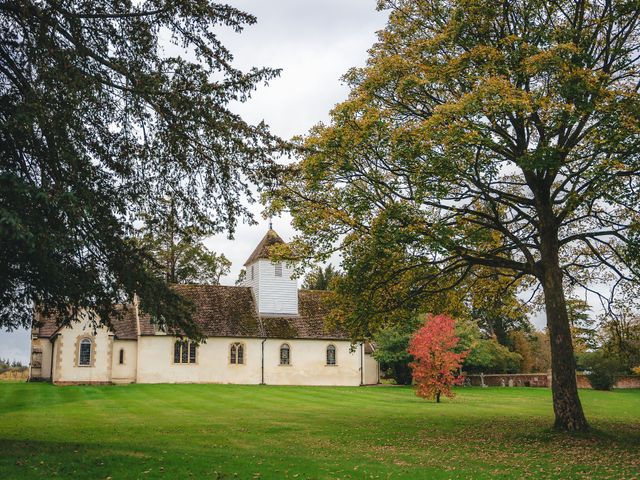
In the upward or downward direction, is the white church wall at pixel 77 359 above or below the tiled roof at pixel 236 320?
below

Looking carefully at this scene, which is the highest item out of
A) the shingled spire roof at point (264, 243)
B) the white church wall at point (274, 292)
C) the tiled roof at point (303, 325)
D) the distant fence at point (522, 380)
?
the shingled spire roof at point (264, 243)

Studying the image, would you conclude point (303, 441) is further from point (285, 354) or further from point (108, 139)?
point (285, 354)

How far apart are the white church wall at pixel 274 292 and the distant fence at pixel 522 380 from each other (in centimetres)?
1470

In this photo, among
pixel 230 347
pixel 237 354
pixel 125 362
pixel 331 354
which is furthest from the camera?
pixel 331 354

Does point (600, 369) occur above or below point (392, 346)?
below

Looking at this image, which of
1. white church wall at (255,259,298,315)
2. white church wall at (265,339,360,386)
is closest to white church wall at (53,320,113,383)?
white church wall at (265,339,360,386)

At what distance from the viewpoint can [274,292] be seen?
4672 cm

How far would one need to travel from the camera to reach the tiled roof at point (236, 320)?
1715 inches

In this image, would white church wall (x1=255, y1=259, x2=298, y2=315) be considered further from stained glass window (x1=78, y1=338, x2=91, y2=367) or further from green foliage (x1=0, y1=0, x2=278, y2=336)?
green foliage (x1=0, y1=0, x2=278, y2=336)

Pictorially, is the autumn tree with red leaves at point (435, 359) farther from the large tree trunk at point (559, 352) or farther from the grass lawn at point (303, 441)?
the large tree trunk at point (559, 352)

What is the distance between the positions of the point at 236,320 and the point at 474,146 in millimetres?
32425

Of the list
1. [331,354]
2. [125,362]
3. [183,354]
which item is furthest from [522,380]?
[125,362]

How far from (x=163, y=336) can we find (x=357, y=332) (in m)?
26.7

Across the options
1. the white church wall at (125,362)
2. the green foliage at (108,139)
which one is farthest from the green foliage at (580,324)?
the white church wall at (125,362)
